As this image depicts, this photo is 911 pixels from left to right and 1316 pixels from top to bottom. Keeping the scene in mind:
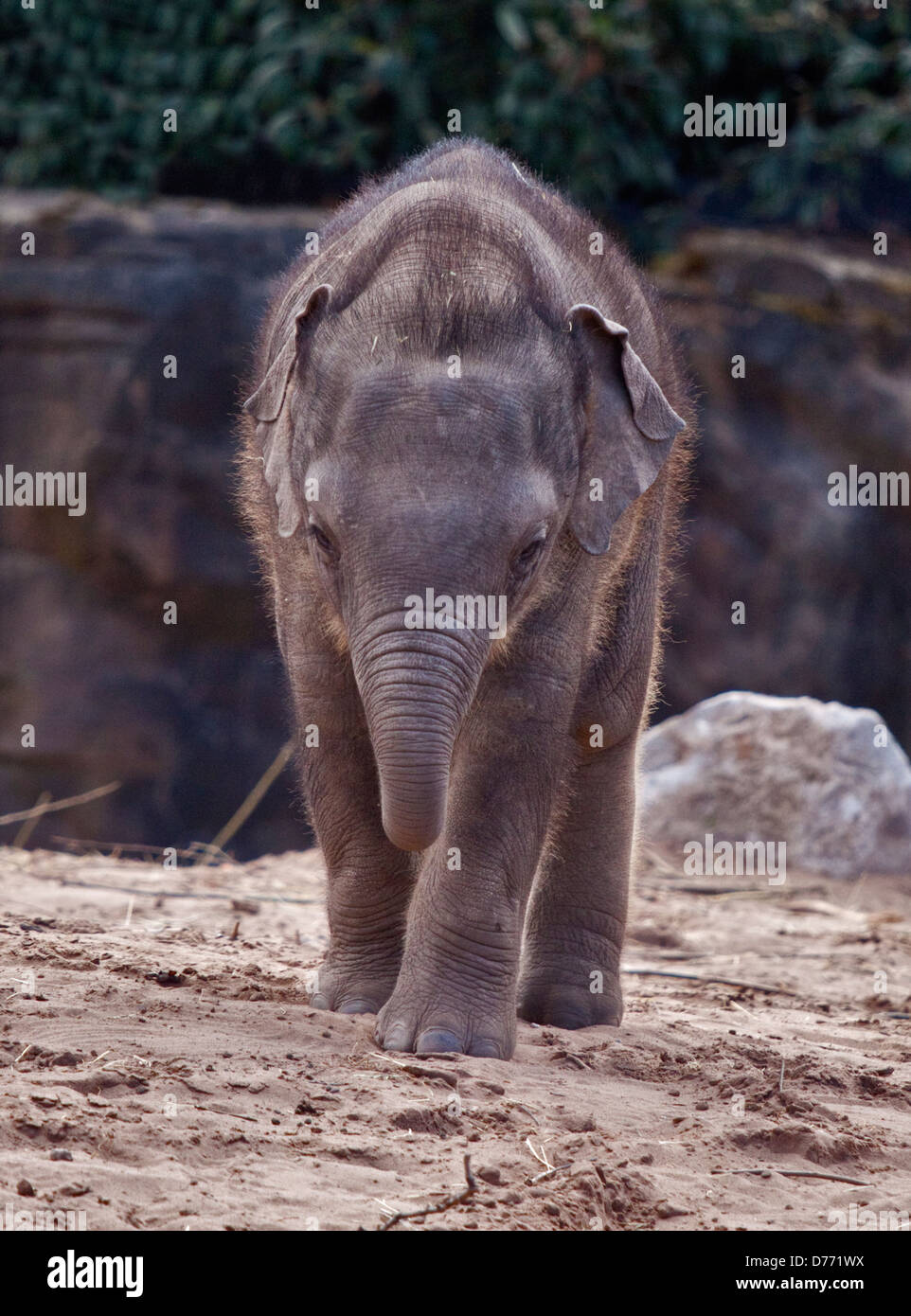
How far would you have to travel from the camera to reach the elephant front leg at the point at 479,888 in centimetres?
477

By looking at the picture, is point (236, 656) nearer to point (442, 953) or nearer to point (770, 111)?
point (770, 111)

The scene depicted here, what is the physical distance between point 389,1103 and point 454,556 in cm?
137

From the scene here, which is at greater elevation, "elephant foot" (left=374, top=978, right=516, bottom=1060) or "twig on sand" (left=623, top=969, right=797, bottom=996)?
"twig on sand" (left=623, top=969, right=797, bottom=996)

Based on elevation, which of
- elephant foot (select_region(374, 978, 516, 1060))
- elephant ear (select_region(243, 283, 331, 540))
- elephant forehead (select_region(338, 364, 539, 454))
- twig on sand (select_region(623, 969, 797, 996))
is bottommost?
elephant foot (select_region(374, 978, 516, 1060))

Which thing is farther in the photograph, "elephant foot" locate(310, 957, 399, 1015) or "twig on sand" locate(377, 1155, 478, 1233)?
"elephant foot" locate(310, 957, 399, 1015)

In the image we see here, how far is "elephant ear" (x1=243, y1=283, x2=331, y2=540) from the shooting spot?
478 centimetres

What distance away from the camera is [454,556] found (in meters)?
4.30

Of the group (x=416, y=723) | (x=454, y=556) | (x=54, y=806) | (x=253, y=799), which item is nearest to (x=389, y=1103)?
(x=416, y=723)

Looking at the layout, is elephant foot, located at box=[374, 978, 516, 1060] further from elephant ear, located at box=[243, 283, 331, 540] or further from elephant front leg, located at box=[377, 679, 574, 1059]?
elephant ear, located at box=[243, 283, 331, 540]

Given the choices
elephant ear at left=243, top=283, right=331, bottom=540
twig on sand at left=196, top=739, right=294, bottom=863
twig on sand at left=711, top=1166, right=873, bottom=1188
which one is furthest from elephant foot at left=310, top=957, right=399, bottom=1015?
twig on sand at left=196, top=739, right=294, bottom=863

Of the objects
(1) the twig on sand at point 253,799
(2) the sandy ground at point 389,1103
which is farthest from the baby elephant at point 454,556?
(1) the twig on sand at point 253,799

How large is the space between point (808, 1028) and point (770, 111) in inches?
379

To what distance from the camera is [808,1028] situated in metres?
5.81
